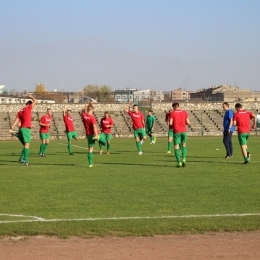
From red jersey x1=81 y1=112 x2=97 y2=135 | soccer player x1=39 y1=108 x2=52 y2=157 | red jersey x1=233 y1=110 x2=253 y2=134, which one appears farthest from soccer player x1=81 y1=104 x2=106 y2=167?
soccer player x1=39 y1=108 x2=52 y2=157

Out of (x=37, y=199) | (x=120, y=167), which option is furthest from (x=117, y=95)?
(x=37, y=199)

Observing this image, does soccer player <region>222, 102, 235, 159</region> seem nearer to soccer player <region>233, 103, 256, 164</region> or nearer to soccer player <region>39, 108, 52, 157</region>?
soccer player <region>233, 103, 256, 164</region>

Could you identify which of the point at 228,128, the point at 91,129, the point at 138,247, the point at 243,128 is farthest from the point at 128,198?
the point at 228,128

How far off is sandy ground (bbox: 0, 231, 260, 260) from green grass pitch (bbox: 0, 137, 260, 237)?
1.09ft

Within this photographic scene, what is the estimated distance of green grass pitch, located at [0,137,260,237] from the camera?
9.16 metres

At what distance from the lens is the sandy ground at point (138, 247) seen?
754cm

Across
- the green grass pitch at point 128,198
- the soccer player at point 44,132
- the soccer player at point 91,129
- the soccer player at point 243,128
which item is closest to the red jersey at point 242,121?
the soccer player at point 243,128

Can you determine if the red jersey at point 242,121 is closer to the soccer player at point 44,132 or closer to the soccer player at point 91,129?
the soccer player at point 91,129

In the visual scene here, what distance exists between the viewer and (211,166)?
18875mm

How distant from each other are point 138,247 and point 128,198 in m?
4.03

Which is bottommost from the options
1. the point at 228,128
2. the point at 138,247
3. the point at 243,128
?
the point at 138,247

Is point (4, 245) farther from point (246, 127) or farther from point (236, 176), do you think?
point (246, 127)

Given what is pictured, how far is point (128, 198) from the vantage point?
1202cm

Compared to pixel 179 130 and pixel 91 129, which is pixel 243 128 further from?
pixel 91 129
